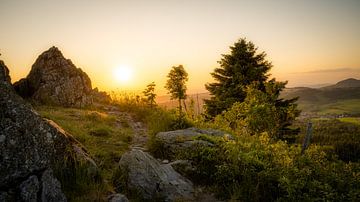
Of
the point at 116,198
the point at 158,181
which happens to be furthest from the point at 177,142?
the point at 116,198

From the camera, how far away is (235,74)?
2462 centimetres

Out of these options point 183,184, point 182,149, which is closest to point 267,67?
point 182,149

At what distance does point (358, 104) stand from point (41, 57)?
220m

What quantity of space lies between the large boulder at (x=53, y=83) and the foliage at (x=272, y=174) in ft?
45.0

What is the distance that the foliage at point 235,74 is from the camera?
79.8 feet

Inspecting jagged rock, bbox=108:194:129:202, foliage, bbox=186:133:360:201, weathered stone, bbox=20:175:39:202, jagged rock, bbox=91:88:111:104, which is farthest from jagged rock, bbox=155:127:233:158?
jagged rock, bbox=91:88:111:104

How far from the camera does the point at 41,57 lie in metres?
21.8

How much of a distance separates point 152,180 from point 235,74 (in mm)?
18750

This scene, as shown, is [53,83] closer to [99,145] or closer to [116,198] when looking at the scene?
[99,145]

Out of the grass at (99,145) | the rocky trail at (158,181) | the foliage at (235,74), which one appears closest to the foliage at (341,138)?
the foliage at (235,74)

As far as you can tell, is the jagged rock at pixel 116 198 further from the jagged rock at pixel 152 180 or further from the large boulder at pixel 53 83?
the large boulder at pixel 53 83

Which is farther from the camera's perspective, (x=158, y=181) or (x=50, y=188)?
(x=158, y=181)

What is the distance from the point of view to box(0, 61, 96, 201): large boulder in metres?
4.88

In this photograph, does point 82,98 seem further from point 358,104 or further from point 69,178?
point 358,104
